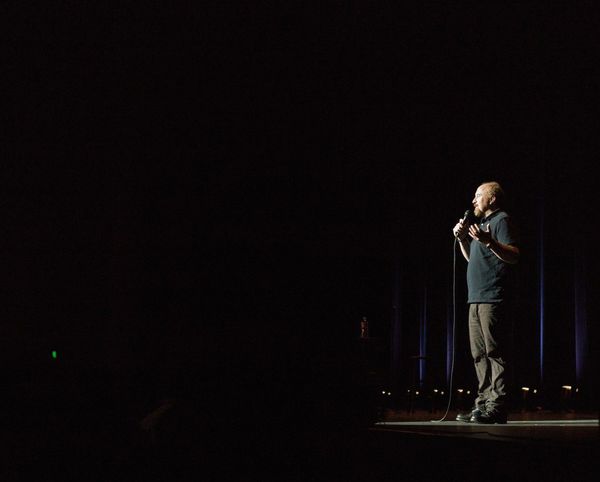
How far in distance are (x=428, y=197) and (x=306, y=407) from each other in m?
5.54

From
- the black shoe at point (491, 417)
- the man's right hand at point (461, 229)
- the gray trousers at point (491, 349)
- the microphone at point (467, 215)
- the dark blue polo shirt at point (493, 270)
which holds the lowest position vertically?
the black shoe at point (491, 417)

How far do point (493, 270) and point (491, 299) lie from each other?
0.44ft

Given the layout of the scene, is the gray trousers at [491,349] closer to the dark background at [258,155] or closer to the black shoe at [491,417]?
the black shoe at [491,417]

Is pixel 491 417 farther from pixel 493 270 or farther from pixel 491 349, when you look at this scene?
pixel 493 270

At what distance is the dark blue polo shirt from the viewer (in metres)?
2.94

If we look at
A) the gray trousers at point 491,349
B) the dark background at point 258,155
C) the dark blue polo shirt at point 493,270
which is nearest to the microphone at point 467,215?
the dark blue polo shirt at point 493,270

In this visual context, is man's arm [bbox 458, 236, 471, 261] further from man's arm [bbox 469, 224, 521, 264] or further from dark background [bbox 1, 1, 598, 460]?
dark background [bbox 1, 1, 598, 460]

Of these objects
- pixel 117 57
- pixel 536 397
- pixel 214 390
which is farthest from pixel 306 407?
pixel 117 57

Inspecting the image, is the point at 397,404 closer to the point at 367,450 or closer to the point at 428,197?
the point at 428,197

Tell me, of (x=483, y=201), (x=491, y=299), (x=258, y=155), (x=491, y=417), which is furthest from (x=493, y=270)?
(x=258, y=155)

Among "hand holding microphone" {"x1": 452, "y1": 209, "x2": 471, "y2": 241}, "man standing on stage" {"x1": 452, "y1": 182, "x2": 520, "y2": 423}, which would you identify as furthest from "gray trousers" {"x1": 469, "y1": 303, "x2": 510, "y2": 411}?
"hand holding microphone" {"x1": 452, "y1": 209, "x2": 471, "y2": 241}

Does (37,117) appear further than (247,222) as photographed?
No

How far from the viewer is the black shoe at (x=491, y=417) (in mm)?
2871

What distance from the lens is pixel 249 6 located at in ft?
19.2
